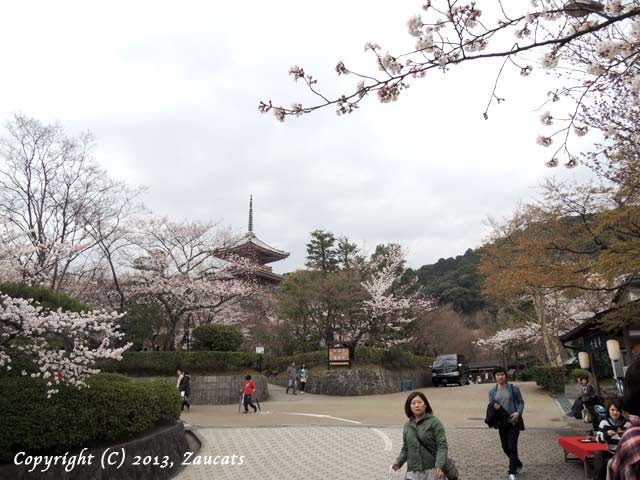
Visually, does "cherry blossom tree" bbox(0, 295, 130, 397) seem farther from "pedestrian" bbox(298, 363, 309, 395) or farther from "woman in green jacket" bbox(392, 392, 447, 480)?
"pedestrian" bbox(298, 363, 309, 395)

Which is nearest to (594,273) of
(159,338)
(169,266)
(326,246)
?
(169,266)

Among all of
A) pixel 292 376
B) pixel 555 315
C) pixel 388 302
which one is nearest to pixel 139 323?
pixel 292 376

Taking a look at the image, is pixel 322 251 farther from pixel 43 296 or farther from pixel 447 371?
pixel 43 296

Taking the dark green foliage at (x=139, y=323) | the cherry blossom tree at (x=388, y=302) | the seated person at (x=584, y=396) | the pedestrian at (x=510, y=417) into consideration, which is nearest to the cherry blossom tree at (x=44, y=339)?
the pedestrian at (x=510, y=417)

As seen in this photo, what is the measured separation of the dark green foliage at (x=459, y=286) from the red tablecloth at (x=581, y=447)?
1531 inches

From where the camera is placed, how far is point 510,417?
6.08 m

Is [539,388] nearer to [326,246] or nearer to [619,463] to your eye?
[326,246]

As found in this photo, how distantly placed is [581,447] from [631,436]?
17.6 ft

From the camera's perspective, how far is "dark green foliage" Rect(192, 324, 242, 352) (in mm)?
19656

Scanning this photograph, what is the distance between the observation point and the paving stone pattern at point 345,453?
22.9 ft

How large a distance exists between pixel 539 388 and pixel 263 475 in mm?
18613

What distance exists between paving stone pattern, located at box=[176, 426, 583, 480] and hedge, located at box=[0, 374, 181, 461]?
1.34m

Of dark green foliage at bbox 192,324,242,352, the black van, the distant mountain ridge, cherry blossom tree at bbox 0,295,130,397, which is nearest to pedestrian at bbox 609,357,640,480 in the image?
A: cherry blossom tree at bbox 0,295,130,397

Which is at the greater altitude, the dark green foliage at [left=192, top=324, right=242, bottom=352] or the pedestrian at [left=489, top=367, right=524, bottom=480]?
the dark green foliage at [left=192, top=324, right=242, bottom=352]
